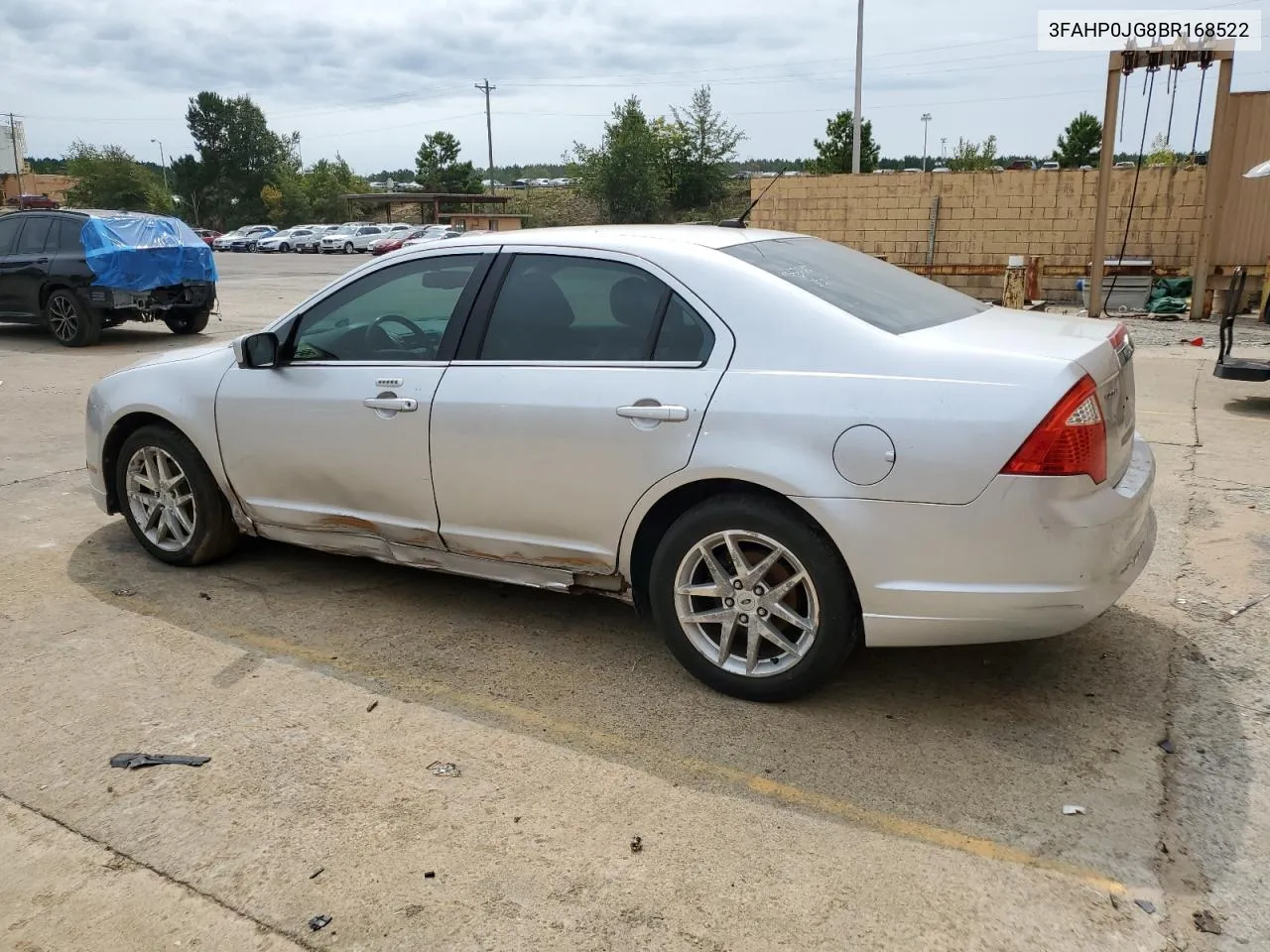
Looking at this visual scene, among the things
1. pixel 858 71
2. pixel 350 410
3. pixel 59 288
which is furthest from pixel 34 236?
pixel 858 71

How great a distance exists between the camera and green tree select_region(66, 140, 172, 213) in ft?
243

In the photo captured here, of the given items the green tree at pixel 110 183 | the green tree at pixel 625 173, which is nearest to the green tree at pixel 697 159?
the green tree at pixel 625 173

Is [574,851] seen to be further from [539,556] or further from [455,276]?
[455,276]

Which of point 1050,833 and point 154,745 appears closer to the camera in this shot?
point 1050,833

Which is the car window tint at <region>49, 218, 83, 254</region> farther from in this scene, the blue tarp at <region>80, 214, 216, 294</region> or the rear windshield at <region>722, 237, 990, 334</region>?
the rear windshield at <region>722, 237, 990, 334</region>

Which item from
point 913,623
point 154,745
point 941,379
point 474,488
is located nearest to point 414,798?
point 154,745

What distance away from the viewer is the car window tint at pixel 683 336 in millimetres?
3518

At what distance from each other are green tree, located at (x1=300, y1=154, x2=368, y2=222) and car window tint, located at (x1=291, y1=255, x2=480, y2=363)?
262 ft

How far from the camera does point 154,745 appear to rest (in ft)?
11.0

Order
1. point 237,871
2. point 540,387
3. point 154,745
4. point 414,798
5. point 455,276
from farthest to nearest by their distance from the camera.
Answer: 1. point 455,276
2. point 540,387
3. point 154,745
4. point 414,798
5. point 237,871

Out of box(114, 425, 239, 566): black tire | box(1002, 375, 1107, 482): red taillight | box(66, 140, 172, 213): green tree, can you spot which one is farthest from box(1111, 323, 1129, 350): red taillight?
box(66, 140, 172, 213): green tree

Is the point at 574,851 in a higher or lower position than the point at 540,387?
lower

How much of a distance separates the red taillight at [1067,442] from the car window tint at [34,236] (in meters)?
13.8

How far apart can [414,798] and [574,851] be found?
Answer: 0.56 metres
